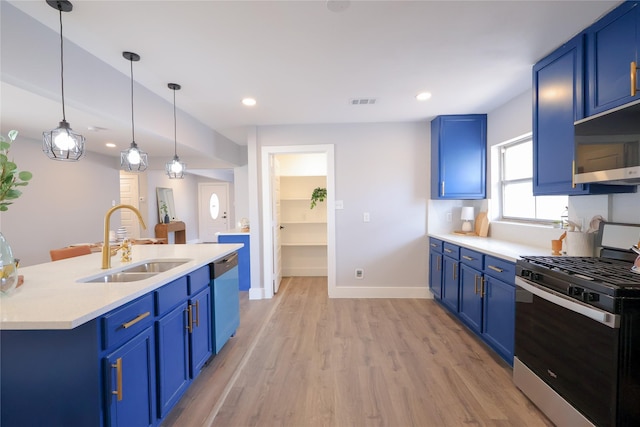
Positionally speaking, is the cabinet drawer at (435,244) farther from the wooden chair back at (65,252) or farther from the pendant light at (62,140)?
the wooden chair back at (65,252)

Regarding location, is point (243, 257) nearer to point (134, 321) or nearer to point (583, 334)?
point (134, 321)

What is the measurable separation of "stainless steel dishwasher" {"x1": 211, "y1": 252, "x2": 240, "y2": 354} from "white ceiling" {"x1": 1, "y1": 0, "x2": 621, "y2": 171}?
156 centimetres

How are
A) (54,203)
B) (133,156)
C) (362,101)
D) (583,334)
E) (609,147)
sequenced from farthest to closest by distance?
(54,203) < (362,101) < (133,156) < (609,147) < (583,334)

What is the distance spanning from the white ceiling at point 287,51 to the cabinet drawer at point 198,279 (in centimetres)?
149

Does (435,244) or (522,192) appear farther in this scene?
(435,244)

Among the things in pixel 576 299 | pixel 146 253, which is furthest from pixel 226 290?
pixel 576 299

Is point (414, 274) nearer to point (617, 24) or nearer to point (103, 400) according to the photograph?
point (617, 24)

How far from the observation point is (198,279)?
223 cm

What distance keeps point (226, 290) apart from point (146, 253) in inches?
30.0

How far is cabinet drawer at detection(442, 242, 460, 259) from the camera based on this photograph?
126 inches

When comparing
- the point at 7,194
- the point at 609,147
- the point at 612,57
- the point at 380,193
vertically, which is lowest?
the point at 7,194

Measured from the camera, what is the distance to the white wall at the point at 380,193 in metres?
4.11

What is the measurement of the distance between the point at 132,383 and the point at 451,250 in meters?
3.11

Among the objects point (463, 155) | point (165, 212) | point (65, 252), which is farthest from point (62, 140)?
point (165, 212)
